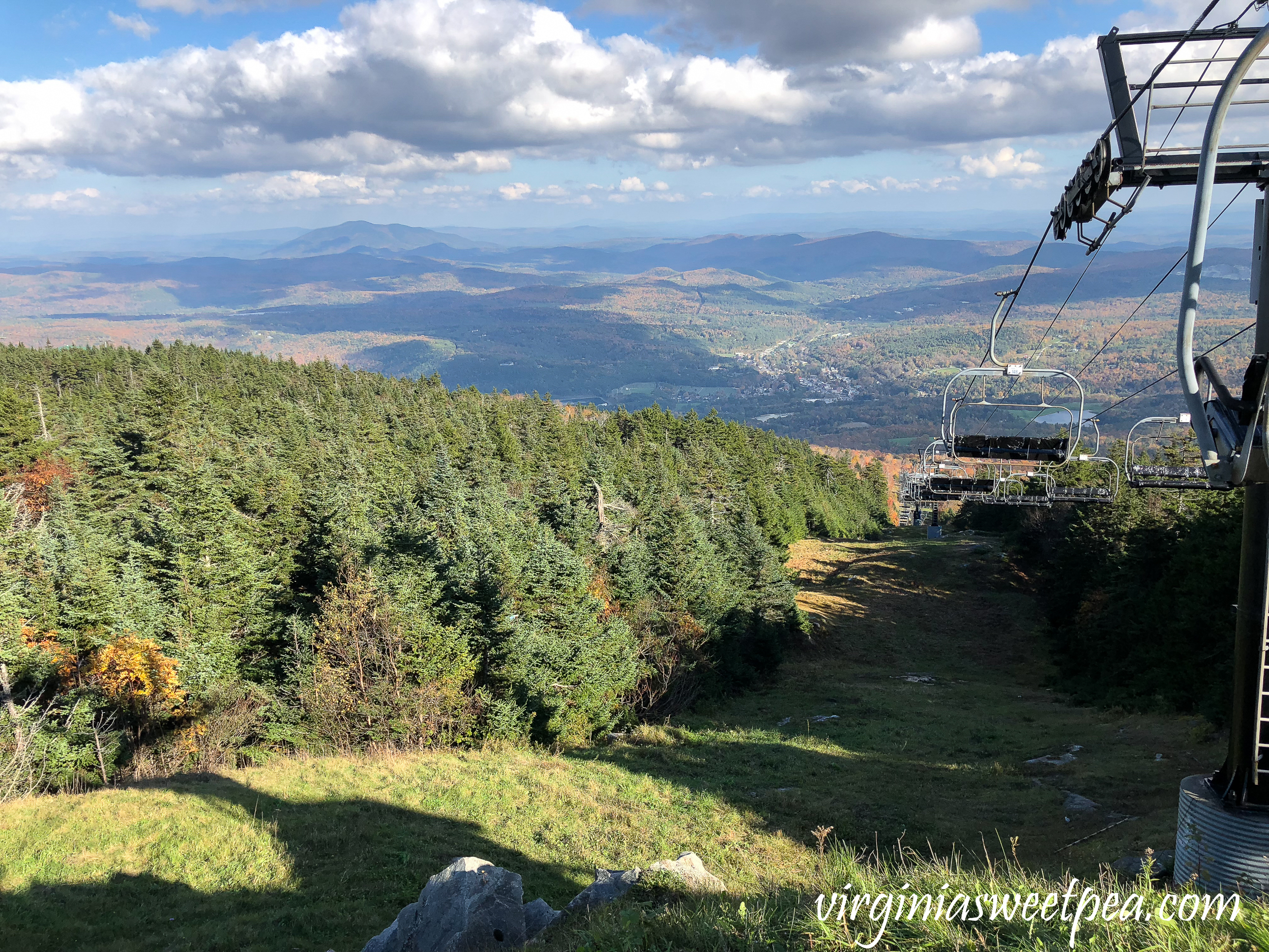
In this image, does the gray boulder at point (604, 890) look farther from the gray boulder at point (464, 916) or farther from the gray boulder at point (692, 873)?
the gray boulder at point (464, 916)

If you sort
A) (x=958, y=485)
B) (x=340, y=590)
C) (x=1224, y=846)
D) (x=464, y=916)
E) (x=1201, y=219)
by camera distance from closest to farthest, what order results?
(x=1201, y=219) < (x=1224, y=846) < (x=464, y=916) < (x=958, y=485) < (x=340, y=590)

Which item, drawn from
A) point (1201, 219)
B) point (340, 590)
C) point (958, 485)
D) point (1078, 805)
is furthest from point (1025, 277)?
point (340, 590)

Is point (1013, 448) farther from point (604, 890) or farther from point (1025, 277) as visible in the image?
point (604, 890)

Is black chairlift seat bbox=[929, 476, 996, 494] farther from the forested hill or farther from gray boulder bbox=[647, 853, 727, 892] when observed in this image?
the forested hill

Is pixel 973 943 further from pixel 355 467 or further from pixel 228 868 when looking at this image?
pixel 355 467

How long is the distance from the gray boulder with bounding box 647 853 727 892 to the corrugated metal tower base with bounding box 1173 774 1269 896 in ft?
16.7

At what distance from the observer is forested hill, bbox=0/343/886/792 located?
25.3 metres

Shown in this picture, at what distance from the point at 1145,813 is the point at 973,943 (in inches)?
521

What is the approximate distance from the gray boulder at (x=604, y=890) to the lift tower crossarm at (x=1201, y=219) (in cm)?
835

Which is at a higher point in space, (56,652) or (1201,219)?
(1201,219)

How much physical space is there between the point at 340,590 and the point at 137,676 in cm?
714

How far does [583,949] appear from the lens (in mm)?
6180

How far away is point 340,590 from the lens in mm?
28828

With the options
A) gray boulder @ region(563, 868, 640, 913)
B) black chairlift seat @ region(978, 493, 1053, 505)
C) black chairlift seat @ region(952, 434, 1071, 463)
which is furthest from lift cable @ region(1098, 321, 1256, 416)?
gray boulder @ region(563, 868, 640, 913)
